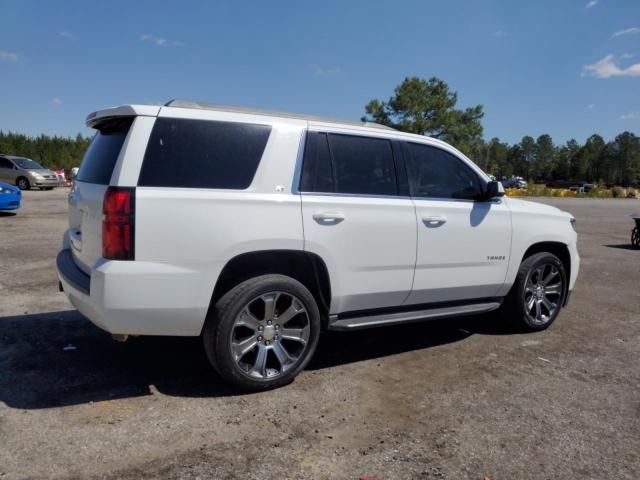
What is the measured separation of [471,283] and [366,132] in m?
1.64

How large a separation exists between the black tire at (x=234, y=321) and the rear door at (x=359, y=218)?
0.99 feet


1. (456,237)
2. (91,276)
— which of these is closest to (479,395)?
(456,237)

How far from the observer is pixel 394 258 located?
4.23 meters

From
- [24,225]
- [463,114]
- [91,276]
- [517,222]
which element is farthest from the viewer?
[463,114]

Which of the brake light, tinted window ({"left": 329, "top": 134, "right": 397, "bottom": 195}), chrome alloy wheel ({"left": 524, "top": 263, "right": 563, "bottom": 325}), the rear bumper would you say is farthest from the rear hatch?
chrome alloy wheel ({"left": 524, "top": 263, "right": 563, "bottom": 325})

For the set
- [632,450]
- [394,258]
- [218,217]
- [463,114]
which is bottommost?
[632,450]

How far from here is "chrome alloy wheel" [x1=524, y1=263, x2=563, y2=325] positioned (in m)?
5.29

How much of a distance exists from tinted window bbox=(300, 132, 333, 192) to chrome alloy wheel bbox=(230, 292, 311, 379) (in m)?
0.82

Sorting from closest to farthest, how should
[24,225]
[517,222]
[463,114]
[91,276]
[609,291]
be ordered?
[91,276], [517,222], [609,291], [24,225], [463,114]

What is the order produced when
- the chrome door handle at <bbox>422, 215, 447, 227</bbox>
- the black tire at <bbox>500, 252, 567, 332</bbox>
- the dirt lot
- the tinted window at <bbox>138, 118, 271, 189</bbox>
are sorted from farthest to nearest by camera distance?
1. the black tire at <bbox>500, 252, 567, 332</bbox>
2. the chrome door handle at <bbox>422, 215, 447, 227</bbox>
3. the tinted window at <bbox>138, 118, 271, 189</bbox>
4. the dirt lot

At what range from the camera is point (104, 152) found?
384 cm

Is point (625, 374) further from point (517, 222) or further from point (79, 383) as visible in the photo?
point (79, 383)

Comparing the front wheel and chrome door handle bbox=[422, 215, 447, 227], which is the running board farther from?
the front wheel

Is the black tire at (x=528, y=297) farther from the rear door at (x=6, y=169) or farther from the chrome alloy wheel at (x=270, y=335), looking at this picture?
the rear door at (x=6, y=169)
